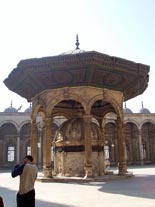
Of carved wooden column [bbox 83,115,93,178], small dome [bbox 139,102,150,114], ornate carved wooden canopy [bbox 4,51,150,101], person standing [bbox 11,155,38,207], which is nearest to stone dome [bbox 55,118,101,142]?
carved wooden column [bbox 83,115,93,178]

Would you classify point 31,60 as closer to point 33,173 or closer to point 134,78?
point 134,78

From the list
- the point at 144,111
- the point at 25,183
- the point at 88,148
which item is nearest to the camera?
the point at 25,183

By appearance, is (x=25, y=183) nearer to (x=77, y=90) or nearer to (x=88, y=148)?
(x=88, y=148)

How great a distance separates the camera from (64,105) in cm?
1292

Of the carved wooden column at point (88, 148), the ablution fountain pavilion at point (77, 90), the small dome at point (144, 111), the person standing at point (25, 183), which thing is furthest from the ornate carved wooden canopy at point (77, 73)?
the small dome at point (144, 111)

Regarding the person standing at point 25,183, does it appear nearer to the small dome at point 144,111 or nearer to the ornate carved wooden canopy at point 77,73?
the ornate carved wooden canopy at point 77,73

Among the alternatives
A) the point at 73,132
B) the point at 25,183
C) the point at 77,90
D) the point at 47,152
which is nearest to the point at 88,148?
the point at 73,132

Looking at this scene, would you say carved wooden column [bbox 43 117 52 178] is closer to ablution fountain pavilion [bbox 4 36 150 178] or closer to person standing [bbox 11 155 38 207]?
ablution fountain pavilion [bbox 4 36 150 178]

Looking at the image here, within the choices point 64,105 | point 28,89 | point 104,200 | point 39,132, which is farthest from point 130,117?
point 104,200

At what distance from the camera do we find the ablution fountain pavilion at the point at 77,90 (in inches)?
377

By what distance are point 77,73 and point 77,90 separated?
2.44 ft

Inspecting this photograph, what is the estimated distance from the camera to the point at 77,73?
9945 millimetres

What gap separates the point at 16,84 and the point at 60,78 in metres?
2.21

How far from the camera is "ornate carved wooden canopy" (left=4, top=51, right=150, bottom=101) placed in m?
9.44
